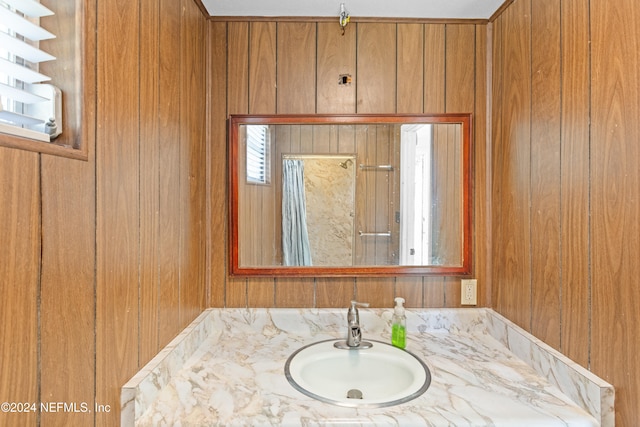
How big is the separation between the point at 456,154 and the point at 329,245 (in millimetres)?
682

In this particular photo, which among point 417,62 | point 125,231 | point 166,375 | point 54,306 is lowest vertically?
point 166,375

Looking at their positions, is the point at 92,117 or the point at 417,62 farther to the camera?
the point at 417,62

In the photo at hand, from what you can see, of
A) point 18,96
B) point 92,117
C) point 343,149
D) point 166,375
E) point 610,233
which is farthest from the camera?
point 343,149

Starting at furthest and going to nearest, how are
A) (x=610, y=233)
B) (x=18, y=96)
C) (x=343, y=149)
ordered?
(x=343, y=149) → (x=610, y=233) → (x=18, y=96)

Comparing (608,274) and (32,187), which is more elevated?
(32,187)

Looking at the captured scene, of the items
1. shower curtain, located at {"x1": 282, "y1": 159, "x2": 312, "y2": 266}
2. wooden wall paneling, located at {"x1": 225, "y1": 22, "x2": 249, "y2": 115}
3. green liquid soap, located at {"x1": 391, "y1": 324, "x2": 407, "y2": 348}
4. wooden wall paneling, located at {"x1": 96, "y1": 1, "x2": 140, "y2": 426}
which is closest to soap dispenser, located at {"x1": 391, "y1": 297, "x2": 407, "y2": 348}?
green liquid soap, located at {"x1": 391, "y1": 324, "x2": 407, "y2": 348}

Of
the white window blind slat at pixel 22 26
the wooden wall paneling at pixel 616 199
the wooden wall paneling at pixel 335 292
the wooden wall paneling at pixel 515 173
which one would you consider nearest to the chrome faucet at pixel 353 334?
the wooden wall paneling at pixel 335 292

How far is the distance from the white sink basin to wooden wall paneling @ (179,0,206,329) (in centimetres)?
47

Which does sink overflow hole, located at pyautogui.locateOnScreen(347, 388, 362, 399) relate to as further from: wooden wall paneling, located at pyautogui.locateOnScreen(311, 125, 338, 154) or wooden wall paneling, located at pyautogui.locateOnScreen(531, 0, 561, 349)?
wooden wall paneling, located at pyautogui.locateOnScreen(311, 125, 338, 154)

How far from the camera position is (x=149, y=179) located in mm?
989

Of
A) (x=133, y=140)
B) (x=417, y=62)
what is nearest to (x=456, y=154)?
(x=417, y=62)

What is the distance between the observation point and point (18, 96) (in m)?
0.60

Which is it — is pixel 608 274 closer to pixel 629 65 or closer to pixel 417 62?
pixel 629 65

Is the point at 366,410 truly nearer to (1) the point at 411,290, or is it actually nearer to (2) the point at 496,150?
(1) the point at 411,290
